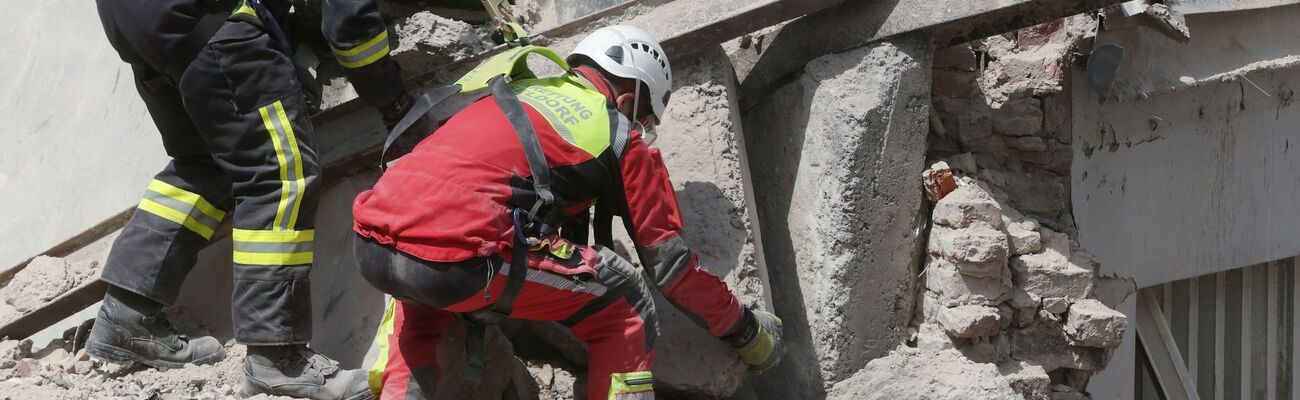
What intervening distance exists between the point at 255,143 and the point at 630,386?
4.08ft

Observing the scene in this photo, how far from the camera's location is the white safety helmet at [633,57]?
336 cm

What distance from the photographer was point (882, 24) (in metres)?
3.82

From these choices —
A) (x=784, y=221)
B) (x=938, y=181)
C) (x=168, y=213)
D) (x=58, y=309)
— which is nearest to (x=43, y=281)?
(x=58, y=309)

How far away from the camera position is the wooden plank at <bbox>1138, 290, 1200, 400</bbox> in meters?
5.38

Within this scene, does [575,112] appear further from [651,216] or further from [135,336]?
[135,336]

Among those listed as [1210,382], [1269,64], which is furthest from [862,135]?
[1210,382]

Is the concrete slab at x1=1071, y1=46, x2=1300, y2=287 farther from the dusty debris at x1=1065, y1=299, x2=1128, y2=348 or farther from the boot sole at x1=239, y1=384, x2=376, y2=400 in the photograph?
the boot sole at x1=239, y1=384, x2=376, y2=400

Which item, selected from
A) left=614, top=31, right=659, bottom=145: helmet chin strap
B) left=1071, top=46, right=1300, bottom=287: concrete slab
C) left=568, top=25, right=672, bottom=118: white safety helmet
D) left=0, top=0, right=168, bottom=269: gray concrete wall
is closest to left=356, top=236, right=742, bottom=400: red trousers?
left=614, top=31, right=659, bottom=145: helmet chin strap

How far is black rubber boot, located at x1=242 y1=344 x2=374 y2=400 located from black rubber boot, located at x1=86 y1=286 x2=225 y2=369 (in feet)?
1.21

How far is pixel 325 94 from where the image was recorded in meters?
4.39

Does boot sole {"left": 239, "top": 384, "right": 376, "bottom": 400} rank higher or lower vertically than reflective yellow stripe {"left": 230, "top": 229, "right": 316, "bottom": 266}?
lower

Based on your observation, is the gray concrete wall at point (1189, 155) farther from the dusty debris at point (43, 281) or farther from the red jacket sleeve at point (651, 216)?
the dusty debris at point (43, 281)

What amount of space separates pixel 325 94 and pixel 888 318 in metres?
2.24

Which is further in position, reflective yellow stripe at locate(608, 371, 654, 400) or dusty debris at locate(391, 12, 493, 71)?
dusty debris at locate(391, 12, 493, 71)
